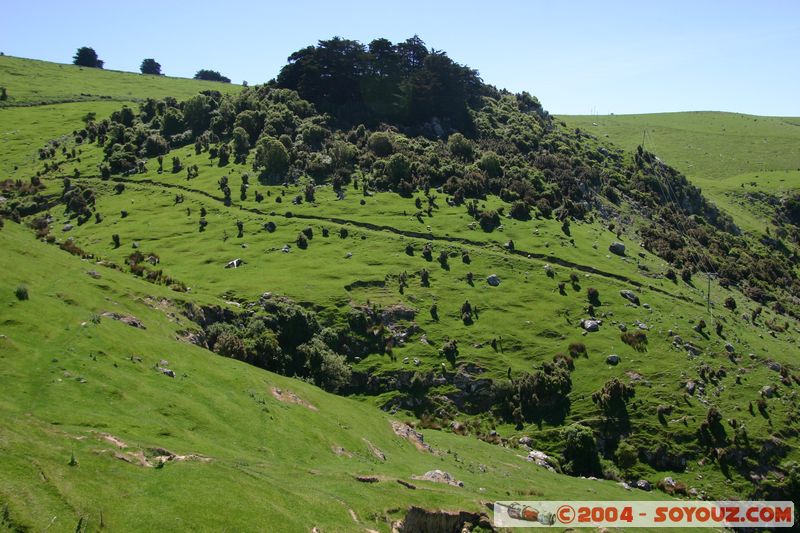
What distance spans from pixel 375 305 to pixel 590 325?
28005 mm

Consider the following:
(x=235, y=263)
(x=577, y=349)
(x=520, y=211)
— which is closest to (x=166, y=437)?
(x=577, y=349)

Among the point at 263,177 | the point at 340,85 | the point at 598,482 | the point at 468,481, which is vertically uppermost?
the point at 340,85

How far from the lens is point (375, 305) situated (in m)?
81.3

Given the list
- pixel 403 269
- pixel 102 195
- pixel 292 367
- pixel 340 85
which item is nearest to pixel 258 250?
pixel 403 269

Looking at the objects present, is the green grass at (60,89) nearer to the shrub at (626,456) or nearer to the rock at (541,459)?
the rock at (541,459)

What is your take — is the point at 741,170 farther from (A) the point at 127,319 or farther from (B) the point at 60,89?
(B) the point at 60,89

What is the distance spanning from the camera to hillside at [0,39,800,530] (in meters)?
34.8

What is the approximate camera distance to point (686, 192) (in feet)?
452

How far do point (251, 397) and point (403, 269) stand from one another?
4840 centimetres

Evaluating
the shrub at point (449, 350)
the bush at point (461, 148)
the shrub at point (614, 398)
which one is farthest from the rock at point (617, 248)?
the shrub at point (449, 350)

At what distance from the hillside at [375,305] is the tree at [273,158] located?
57 centimetres

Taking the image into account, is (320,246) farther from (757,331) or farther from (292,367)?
→ (757,331)

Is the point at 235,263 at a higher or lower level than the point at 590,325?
higher
